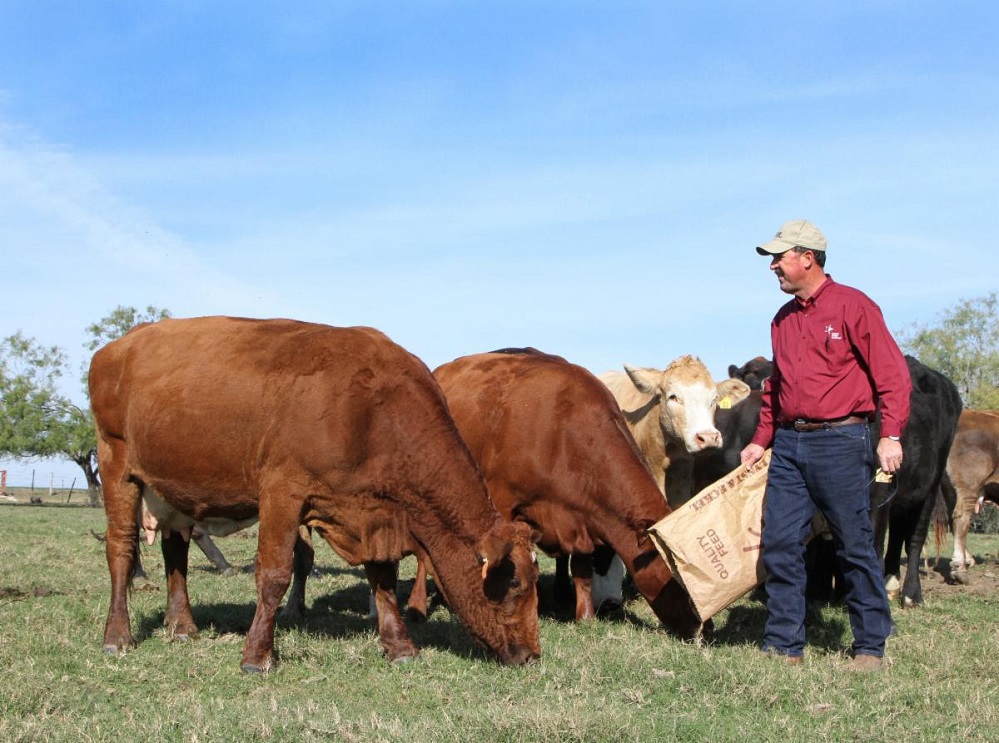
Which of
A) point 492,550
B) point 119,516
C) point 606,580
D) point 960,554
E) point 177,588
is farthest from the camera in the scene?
point 960,554

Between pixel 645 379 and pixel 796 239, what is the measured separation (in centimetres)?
442

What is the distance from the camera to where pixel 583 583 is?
8.68m

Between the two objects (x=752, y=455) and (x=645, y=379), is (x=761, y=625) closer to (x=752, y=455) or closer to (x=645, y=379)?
(x=752, y=455)

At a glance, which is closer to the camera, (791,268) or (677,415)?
(791,268)

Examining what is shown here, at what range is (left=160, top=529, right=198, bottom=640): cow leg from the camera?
773 centimetres

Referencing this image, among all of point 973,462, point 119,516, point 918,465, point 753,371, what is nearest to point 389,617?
point 119,516

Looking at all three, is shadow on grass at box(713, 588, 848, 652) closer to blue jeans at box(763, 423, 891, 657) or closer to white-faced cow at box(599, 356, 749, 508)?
blue jeans at box(763, 423, 891, 657)

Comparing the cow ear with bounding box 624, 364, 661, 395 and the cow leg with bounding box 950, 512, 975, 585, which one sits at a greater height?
the cow ear with bounding box 624, 364, 661, 395

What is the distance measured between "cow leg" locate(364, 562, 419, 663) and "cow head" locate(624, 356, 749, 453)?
366 cm

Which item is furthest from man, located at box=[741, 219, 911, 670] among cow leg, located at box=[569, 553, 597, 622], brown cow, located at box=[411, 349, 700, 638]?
cow leg, located at box=[569, 553, 597, 622]

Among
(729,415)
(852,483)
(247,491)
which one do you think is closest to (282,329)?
(247,491)

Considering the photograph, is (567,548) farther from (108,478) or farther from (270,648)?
(108,478)

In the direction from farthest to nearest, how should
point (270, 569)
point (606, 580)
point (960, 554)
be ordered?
point (960, 554) < point (606, 580) < point (270, 569)

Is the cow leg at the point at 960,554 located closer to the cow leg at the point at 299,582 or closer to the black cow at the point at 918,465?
the black cow at the point at 918,465
